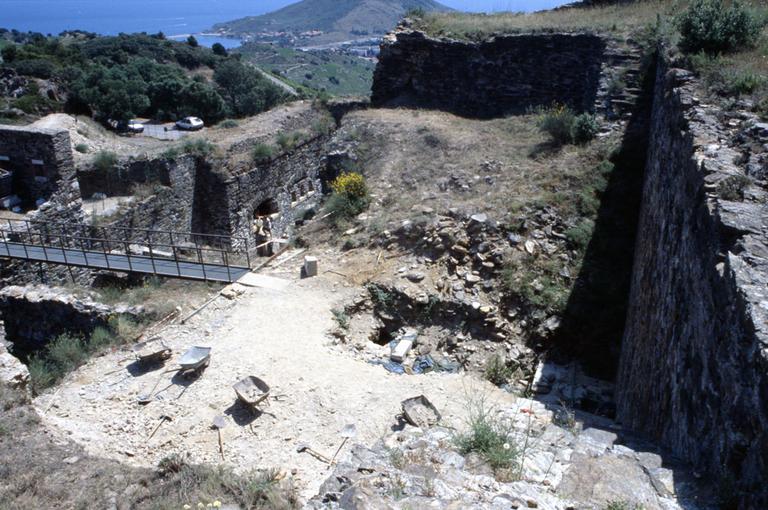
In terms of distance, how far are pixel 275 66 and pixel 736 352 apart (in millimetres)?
102403

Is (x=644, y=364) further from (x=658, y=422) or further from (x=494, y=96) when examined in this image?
(x=494, y=96)

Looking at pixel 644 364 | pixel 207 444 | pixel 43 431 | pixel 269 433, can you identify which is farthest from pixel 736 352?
pixel 43 431

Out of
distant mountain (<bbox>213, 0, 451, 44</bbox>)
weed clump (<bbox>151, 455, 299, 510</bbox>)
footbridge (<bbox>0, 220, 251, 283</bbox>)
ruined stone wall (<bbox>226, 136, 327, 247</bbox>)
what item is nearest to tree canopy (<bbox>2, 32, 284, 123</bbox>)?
ruined stone wall (<bbox>226, 136, 327, 247</bbox>)

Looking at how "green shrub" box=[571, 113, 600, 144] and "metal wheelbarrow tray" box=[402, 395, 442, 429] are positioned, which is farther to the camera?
"green shrub" box=[571, 113, 600, 144]

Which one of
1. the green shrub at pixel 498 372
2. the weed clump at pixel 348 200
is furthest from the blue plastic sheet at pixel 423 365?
the weed clump at pixel 348 200

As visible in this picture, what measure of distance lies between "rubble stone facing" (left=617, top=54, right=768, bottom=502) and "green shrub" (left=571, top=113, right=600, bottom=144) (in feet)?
19.1

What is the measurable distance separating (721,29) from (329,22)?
17058 cm

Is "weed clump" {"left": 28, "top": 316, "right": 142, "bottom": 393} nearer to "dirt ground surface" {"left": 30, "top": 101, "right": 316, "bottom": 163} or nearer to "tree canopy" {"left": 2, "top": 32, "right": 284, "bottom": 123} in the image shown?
"dirt ground surface" {"left": 30, "top": 101, "right": 316, "bottom": 163}

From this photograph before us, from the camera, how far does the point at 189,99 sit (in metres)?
38.2

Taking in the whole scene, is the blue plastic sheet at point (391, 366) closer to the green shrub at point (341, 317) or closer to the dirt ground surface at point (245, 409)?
the dirt ground surface at point (245, 409)

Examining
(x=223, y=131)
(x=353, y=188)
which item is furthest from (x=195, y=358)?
(x=223, y=131)

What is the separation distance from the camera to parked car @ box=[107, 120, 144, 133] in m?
32.3

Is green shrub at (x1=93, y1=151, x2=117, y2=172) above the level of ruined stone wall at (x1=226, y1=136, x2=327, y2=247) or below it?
above

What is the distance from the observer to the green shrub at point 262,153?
17016 mm
